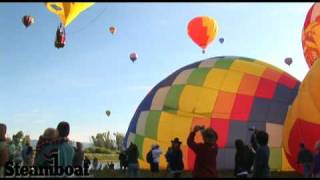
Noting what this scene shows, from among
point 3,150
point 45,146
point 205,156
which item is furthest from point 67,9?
point 205,156

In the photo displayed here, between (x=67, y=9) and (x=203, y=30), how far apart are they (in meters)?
7.19

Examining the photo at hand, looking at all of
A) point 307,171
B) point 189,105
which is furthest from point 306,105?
point 189,105

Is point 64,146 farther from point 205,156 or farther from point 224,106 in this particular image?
point 224,106

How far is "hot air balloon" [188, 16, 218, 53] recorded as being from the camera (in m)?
22.8

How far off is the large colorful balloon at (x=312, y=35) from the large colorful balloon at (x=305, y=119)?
6.43 m

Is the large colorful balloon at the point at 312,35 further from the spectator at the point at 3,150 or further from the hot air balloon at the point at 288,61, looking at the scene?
the spectator at the point at 3,150

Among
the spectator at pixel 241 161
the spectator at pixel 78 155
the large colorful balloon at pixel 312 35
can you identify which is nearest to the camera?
the spectator at pixel 78 155

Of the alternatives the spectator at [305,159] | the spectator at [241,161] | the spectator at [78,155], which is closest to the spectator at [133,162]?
the spectator at [241,161]

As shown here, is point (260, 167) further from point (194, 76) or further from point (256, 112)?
point (194, 76)

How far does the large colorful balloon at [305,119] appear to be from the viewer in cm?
1300

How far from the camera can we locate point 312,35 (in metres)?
20.2

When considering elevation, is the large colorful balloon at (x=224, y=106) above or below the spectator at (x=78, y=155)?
above

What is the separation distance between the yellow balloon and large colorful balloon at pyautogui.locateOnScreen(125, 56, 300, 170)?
13.4 ft

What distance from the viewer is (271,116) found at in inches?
644
